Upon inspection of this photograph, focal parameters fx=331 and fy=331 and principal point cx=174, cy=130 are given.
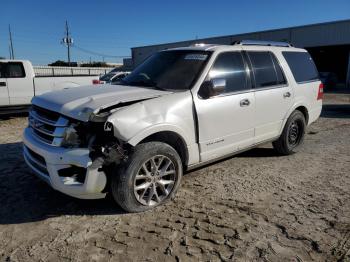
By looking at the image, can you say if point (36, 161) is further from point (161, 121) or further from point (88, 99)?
point (161, 121)

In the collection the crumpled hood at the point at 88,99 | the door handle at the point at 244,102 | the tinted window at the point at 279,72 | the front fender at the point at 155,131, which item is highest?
the tinted window at the point at 279,72

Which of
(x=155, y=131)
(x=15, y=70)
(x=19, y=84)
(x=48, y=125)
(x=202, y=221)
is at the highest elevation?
(x=15, y=70)

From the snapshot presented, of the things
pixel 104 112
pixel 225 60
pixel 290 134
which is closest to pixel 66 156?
pixel 104 112

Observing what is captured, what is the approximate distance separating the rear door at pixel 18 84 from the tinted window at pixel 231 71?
298 inches

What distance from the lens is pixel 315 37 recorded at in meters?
31.7

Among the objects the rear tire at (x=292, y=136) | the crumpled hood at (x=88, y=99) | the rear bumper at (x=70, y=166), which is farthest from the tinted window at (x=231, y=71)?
the rear bumper at (x=70, y=166)

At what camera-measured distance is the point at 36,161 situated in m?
3.74

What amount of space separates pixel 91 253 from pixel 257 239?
1561 millimetres

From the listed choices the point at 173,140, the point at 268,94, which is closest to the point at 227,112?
the point at 173,140

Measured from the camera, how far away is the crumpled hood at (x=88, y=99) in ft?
11.2

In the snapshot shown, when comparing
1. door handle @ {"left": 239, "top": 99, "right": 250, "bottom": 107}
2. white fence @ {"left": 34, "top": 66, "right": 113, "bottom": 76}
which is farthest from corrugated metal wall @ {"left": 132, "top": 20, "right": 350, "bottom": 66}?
door handle @ {"left": 239, "top": 99, "right": 250, "bottom": 107}

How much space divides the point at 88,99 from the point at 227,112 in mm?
1835

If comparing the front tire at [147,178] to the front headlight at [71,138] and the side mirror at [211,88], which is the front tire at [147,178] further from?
the side mirror at [211,88]

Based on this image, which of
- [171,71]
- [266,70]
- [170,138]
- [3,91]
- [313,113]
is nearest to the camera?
[170,138]
